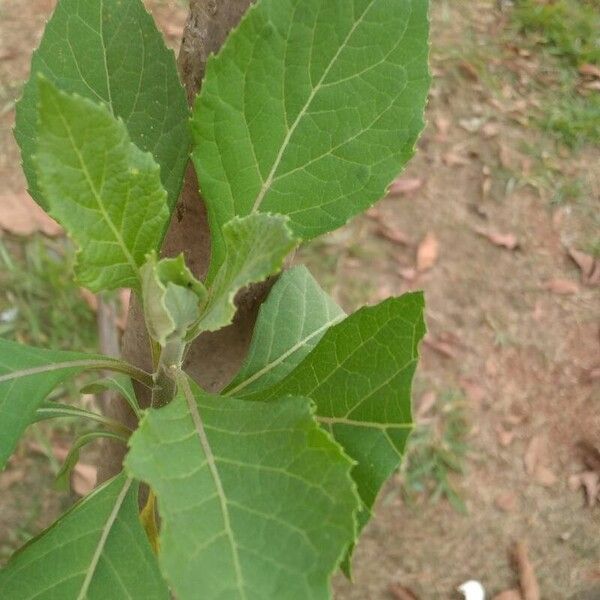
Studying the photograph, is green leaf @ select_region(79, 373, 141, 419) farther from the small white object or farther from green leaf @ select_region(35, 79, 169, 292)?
the small white object

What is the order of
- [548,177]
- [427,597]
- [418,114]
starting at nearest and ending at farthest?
[418,114]
[427,597]
[548,177]

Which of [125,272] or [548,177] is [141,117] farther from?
[548,177]

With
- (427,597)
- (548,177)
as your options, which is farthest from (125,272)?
(548,177)

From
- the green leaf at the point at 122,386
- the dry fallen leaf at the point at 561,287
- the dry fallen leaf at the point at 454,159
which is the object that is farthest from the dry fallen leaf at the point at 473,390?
the green leaf at the point at 122,386

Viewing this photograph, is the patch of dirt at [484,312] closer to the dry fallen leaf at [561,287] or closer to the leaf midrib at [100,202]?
the dry fallen leaf at [561,287]

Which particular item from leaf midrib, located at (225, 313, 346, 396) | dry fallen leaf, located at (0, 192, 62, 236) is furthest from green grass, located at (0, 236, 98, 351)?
leaf midrib, located at (225, 313, 346, 396)

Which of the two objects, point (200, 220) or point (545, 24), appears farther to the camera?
point (545, 24)
